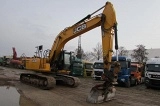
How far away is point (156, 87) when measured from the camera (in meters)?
20.8

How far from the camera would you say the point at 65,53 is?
59.1 feet

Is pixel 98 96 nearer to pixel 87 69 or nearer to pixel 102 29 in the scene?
pixel 102 29

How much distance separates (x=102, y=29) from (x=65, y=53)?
573 centimetres

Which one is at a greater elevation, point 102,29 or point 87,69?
point 102,29

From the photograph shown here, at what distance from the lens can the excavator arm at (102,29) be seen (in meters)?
12.2

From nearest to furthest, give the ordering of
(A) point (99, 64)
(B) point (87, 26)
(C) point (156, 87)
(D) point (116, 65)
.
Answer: (D) point (116, 65), (B) point (87, 26), (C) point (156, 87), (A) point (99, 64)

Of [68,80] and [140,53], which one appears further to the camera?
[140,53]

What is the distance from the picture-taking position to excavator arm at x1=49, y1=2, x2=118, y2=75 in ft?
39.9

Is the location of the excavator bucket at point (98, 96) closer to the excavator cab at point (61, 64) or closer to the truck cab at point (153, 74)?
the excavator cab at point (61, 64)

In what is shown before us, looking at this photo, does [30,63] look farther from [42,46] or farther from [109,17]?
[109,17]

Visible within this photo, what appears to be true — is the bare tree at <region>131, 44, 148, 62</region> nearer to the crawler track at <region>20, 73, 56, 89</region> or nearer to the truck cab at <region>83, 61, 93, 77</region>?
the truck cab at <region>83, 61, 93, 77</region>

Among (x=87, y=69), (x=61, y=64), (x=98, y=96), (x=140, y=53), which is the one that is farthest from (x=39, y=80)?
(x=140, y=53)

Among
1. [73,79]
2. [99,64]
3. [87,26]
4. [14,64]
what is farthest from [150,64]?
[14,64]

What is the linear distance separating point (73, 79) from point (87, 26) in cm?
485
